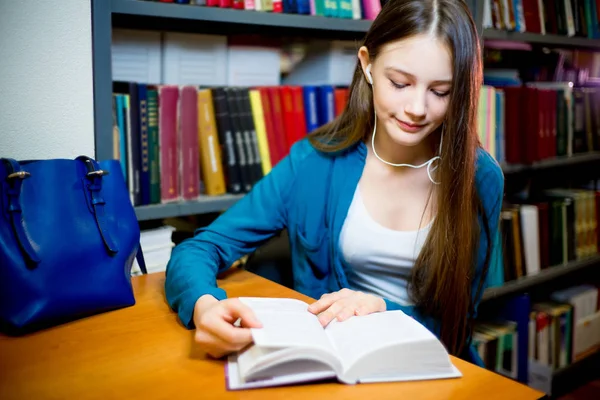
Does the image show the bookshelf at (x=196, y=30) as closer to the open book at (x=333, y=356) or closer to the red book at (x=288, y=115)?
the red book at (x=288, y=115)

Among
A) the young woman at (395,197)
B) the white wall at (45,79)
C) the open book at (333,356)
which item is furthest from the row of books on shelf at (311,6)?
the open book at (333,356)

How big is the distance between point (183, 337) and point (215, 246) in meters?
0.28

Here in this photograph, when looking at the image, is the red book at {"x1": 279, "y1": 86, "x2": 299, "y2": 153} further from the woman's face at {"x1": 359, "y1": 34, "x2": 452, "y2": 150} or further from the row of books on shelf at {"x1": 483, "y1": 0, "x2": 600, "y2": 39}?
the row of books on shelf at {"x1": 483, "y1": 0, "x2": 600, "y2": 39}

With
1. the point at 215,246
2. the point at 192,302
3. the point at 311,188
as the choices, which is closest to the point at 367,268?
the point at 311,188

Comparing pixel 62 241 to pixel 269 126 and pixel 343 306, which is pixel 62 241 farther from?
pixel 269 126

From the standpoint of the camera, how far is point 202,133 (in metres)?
1.46

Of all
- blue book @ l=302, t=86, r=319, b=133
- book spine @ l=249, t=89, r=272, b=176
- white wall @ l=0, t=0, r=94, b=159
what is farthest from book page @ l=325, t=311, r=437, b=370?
blue book @ l=302, t=86, r=319, b=133

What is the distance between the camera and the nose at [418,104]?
1039 millimetres

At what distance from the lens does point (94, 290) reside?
0.91m

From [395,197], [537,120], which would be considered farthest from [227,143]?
[537,120]

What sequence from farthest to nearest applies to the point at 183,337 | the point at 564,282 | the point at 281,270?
1. the point at 564,282
2. the point at 281,270
3. the point at 183,337

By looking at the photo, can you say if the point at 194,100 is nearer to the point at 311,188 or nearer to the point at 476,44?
the point at 311,188

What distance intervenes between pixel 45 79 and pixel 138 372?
638 millimetres

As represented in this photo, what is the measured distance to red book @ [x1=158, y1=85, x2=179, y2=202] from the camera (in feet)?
4.54
